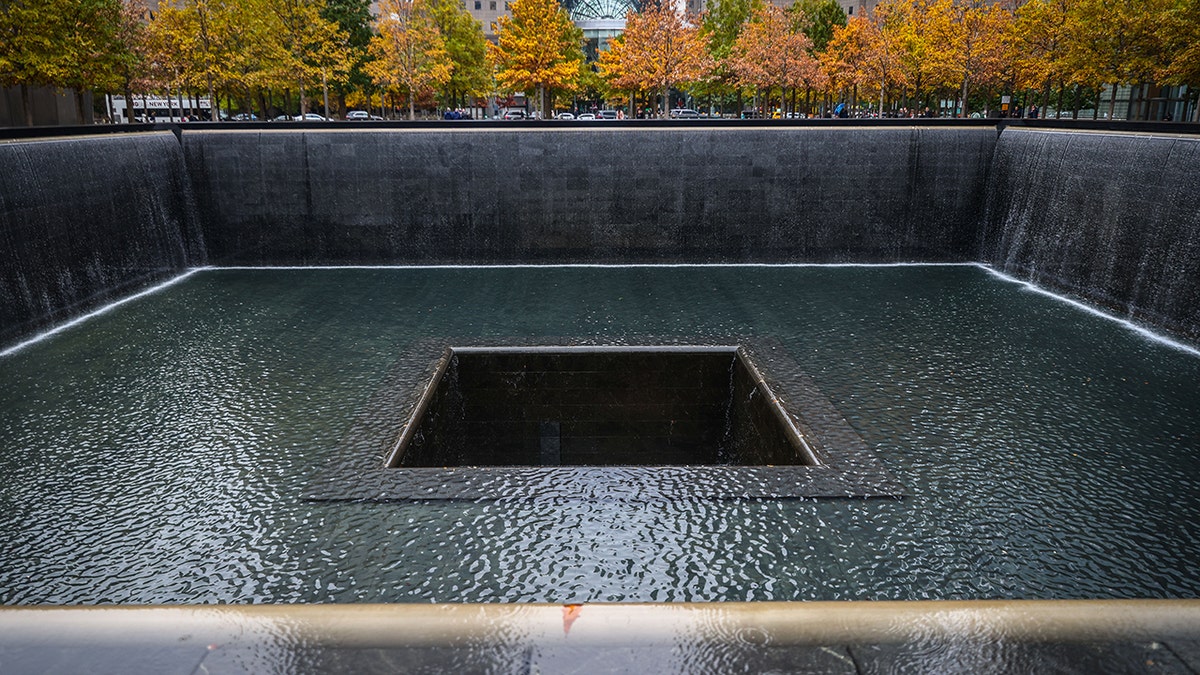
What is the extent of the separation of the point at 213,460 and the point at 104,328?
17.5 feet

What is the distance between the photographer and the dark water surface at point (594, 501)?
4.61 metres

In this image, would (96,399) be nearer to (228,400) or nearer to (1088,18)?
(228,400)

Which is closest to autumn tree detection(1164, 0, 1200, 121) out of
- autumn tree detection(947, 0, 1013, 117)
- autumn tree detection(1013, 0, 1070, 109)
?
autumn tree detection(1013, 0, 1070, 109)

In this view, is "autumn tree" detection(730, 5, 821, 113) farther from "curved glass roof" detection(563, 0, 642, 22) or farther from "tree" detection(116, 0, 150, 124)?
"curved glass roof" detection(563, 0, 642, 22)

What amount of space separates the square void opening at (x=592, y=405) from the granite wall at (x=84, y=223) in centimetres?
585

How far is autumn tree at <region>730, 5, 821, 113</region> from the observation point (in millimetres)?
29281

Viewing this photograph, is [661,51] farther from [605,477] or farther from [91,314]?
[605,477]

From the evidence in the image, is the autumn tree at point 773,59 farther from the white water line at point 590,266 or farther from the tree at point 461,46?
the white water line at point 590,266

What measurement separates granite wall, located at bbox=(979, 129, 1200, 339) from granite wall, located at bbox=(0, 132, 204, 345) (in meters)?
14.0

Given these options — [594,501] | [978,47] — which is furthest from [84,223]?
[978,47]

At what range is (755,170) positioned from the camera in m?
14.8

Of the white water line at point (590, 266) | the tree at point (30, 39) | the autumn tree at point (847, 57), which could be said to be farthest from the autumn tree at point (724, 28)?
the tree at point (30, 39)

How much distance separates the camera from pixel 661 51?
27.1 m

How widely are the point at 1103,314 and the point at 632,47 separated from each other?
20.0 metres
